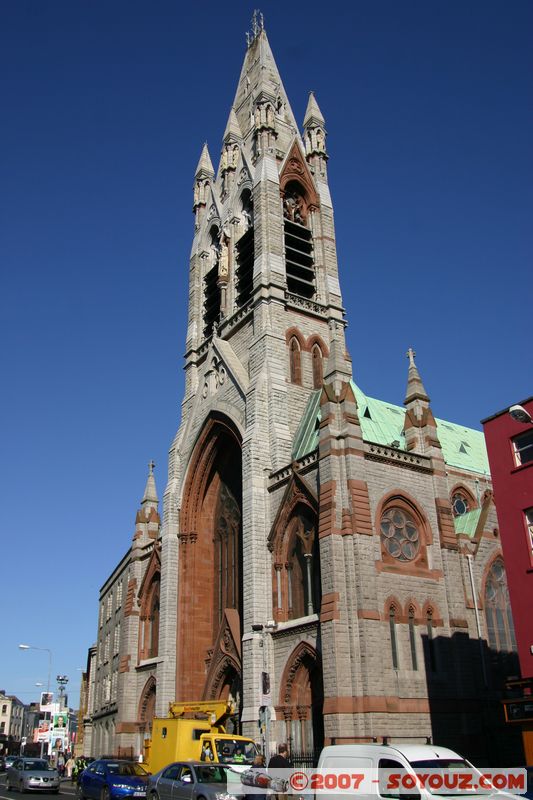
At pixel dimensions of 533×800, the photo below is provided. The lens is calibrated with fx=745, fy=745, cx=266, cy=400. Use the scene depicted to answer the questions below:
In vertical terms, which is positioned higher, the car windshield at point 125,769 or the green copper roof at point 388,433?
the green copper roof at point 388,433

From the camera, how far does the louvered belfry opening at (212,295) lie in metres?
46.9

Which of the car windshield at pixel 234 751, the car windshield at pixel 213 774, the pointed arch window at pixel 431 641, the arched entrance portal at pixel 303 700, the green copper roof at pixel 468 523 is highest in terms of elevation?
the green copper roof at pixel 468 523

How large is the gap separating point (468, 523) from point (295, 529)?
8662 mm

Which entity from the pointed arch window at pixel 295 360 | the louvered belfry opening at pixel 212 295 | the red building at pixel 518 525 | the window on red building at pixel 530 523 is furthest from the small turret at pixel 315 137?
the window on red building at pixel 530 523

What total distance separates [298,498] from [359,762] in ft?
60.1

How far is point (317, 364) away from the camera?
40438mm

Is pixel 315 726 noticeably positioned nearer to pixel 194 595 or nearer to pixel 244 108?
pixel 194 595

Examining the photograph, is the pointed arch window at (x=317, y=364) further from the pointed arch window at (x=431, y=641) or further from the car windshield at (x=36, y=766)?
the car windshield at (x=36, y=766)

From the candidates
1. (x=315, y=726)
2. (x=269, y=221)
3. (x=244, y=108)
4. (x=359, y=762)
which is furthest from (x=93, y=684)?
(x=359, y=762)

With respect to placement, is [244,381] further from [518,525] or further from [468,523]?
[518,525]

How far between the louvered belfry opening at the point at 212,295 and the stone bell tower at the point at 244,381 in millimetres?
119

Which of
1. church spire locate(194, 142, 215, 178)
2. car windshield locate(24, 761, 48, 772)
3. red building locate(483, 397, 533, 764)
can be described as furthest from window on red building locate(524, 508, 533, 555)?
church spire locate(194, 142, 215, 178)

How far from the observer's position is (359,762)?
13.6 m

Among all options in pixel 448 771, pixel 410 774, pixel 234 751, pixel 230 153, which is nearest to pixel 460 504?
pixel 234 751
